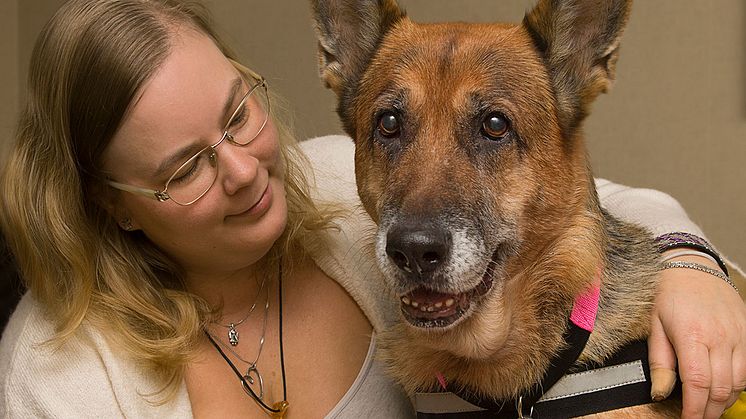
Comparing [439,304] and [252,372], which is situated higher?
[439,304]

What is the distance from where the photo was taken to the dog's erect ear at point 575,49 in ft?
4.96

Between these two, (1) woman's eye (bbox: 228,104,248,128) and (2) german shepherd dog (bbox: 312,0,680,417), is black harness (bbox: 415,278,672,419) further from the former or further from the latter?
(1) woman's eye (bbox: 228,104,248,128)

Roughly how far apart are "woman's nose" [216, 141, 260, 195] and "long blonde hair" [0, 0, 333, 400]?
0.20 m

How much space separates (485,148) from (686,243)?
20.5 inches

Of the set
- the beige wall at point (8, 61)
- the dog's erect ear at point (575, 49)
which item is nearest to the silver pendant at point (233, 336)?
the dog's erect ear at point (575, 49)

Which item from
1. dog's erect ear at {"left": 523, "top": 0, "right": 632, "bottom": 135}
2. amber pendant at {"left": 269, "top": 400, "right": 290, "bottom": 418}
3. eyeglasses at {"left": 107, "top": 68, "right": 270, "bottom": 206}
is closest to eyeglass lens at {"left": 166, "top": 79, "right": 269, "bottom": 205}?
eyeglasses at {"left": 107, "top": 68, "right": 270, "bottom": 206}

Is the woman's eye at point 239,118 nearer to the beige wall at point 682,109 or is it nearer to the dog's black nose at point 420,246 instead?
the dog's black nose at point 420,246

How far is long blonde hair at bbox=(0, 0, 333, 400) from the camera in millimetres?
1533

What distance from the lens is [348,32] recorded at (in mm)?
1734

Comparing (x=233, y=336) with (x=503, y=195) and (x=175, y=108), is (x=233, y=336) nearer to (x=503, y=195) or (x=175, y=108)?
(x=175, y=108)

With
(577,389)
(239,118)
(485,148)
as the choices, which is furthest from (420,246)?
(239,118)

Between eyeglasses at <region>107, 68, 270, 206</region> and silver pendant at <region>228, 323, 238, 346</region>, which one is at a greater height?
eyeglasses at <region>107, 68, 270, 206</region>

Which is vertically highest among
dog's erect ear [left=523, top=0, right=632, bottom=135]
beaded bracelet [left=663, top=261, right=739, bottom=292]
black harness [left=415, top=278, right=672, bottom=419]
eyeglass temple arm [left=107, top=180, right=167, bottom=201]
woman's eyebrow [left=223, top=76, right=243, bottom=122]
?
dog's erect ear [left=523, top=0, right=632, bottom=135]

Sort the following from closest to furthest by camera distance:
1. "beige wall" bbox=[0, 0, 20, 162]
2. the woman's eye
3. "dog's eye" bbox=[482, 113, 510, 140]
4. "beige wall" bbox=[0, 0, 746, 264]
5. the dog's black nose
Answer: the dog's black nose < "dog's eye" bbox=[482, 113, 510, 140] < the woman's eye < "beige wall" bbox=[0, 0, 746, 264] < "beige wall" bbox=[0, 0, 20, 162]
